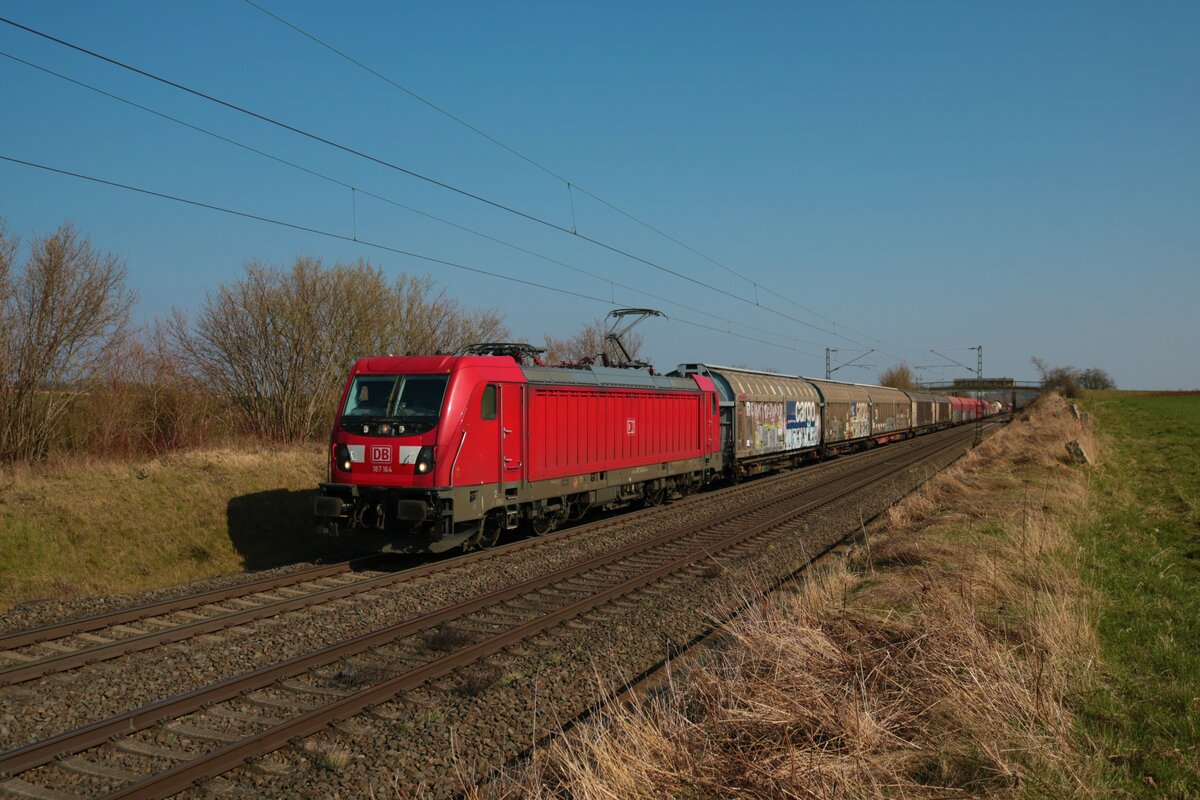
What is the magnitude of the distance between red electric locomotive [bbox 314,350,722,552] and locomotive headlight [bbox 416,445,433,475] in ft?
0.05

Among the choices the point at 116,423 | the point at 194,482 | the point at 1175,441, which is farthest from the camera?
the point at 1175,441

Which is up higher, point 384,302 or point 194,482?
point 384,302

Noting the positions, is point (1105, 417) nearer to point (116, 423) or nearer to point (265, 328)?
point (265, 328)

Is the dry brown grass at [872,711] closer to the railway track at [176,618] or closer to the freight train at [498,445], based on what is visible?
the railway track at [176,618]

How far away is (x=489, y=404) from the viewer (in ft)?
40.8

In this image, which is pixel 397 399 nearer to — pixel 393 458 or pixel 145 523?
pixel 393 458

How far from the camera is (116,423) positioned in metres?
18.4

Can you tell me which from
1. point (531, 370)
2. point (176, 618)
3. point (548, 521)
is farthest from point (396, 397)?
point (176, 618)

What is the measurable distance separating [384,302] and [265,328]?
15.1ft

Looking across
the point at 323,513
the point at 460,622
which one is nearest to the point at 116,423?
the point at 323,513

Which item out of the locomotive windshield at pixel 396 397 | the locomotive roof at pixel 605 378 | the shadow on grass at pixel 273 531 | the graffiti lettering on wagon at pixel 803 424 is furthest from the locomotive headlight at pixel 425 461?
the graffiti lettering on wagon at pixel 803 424

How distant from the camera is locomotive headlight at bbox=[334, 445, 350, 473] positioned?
12.2 m

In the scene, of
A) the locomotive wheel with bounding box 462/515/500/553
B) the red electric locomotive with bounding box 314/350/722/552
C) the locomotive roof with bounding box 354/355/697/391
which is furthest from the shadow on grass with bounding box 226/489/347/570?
the locomotive roof with bounding box 354/355/697/391

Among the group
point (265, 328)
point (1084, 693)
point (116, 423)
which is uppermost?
point (265, 328)
